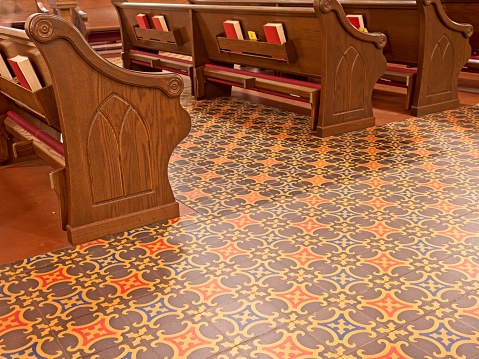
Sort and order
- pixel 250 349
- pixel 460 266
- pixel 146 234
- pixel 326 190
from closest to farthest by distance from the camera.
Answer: pixel 250 349, pixel 460 266, pixel 146 234, pixel 326 190

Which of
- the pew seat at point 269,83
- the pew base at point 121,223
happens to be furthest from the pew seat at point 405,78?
the pew base at point 121,223

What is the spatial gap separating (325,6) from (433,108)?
5.15 feet

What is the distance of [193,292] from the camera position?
223 centimetres

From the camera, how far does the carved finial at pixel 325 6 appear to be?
388 centimetres

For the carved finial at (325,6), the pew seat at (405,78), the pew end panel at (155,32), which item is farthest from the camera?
the pew end panel at (155,32)

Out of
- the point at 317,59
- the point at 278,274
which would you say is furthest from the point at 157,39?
the point at 278,274

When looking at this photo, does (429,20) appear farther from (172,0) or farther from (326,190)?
(172,0)

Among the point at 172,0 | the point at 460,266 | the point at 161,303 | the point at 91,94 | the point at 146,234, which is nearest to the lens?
the point at 161,303

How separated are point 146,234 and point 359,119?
7.65 ft

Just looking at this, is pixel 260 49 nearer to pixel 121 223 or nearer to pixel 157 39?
pixel 157 39

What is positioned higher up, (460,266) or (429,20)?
(429,20)

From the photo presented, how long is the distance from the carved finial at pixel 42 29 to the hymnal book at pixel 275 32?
2405 millimetres

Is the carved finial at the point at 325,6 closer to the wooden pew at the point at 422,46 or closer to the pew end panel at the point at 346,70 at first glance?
the pew end panel at the point at 346,70

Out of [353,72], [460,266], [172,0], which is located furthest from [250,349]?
[172,0]
